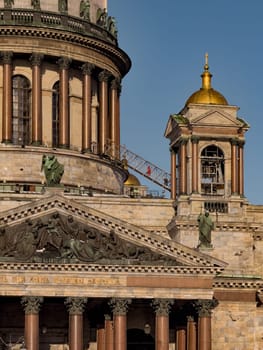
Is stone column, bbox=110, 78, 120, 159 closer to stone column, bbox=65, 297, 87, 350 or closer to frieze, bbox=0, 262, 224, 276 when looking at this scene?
frieze, bbox=0, 262, 224, 276

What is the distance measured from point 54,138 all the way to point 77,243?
51.9 ft

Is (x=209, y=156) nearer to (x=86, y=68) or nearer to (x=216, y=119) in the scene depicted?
(x=216, y=119)

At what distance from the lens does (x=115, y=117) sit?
80.8 meters

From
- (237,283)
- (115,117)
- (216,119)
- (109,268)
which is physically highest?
(115,117)

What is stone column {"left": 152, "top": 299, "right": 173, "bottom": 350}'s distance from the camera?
6315cm

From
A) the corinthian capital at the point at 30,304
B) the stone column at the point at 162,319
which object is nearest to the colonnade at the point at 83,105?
the corinthian capital at the point at 30,304

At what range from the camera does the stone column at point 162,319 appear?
63.2 m

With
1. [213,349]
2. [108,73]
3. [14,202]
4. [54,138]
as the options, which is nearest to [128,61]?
[108,73]

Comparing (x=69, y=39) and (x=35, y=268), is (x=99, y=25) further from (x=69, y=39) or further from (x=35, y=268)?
(x=35, y=268)

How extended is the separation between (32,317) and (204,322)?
836cm

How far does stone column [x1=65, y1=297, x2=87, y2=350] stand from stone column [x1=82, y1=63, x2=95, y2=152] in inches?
628

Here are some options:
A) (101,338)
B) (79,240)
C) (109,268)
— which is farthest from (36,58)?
(101,338)

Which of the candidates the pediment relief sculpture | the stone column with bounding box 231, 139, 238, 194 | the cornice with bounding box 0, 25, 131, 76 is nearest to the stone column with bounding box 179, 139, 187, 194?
the stone column with bounding box 231, 139, 238, 194

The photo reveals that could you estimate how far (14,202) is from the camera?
68250mm
